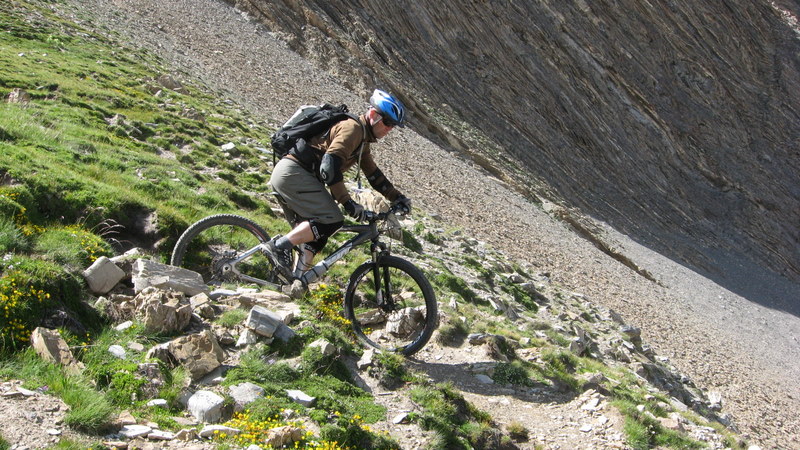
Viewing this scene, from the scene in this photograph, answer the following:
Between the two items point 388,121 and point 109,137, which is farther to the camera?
point 109,137

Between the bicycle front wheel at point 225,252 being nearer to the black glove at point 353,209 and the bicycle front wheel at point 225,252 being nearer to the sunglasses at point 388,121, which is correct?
the black glove at point 353,209

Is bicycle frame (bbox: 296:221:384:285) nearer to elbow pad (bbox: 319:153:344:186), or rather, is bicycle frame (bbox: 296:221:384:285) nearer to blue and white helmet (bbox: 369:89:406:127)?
elbow pad (bbox: 319:153:344:186)

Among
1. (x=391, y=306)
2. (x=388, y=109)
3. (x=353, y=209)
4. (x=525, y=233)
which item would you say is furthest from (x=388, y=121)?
(x=525, y=233)

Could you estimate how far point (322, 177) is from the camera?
20.9 ft

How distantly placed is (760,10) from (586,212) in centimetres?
3574

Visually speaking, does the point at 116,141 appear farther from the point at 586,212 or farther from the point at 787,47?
the point at 787,47

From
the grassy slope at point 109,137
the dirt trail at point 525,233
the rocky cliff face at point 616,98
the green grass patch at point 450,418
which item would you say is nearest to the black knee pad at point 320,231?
the green grass patch at point 450,418

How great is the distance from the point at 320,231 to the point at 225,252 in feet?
3.70

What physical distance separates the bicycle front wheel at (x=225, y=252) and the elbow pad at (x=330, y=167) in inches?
47.0

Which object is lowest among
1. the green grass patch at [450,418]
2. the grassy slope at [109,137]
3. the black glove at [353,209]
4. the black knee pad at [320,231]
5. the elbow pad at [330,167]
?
the grassy slope at [109,137]

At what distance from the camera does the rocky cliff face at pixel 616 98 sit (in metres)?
35.3

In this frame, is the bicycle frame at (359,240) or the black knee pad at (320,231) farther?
the bicycle frame at (359,240)

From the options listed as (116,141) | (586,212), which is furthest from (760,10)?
(116,141)

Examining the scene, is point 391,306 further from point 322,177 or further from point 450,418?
point 322,177
